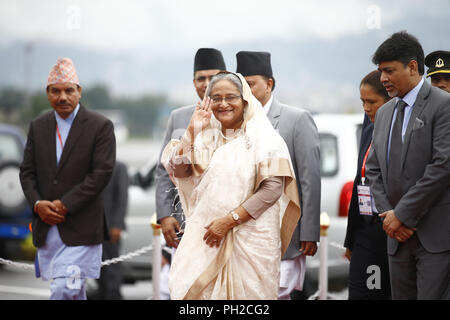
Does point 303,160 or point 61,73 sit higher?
point 61,73

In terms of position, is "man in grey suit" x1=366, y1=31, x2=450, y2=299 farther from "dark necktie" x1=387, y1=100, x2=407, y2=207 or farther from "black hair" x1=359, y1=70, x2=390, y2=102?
"black hair" x1=359, y1=70, x2=390, y2=102

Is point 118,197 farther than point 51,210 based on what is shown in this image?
Yes

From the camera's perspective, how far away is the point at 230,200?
13.0 feet

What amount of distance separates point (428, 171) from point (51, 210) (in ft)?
Result: 8.94

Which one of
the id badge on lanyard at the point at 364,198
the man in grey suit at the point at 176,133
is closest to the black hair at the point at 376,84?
the id badge on lanyard at the point at 364,198

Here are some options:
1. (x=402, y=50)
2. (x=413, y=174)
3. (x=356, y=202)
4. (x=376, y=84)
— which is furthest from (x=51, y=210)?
(x=402, y=50)

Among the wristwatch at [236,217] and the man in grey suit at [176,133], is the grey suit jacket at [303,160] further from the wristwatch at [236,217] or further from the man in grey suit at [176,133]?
the wristwatch at [236,217]

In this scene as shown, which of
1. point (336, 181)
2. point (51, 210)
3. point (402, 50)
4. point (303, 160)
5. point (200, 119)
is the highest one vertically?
point (402, 50)

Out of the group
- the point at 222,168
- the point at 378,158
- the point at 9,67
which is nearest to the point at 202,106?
the point at 222,168

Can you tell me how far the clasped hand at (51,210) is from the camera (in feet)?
16.4

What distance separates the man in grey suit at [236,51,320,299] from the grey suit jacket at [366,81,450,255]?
851mm

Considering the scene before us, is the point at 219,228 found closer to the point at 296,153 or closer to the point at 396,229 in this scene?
the point at 396,229

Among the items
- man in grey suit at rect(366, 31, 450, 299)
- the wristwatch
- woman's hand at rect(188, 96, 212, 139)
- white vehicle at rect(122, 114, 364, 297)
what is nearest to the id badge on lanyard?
man in grey suit at rect(366, 31, 450, 299)

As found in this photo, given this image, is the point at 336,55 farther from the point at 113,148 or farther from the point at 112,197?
the point at 113,148
